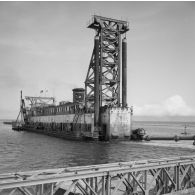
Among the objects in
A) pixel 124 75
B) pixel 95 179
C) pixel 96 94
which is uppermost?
pixel 124 75

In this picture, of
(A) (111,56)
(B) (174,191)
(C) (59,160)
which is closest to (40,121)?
(A) (111,56)

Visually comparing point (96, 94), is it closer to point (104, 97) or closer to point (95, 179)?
point (104, 97)

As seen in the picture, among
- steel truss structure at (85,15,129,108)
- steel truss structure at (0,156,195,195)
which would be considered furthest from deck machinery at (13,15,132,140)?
steel truss structure at (0,156,195,195)

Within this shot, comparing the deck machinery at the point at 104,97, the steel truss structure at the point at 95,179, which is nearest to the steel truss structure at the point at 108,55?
the deck machinery at the point at 104,97

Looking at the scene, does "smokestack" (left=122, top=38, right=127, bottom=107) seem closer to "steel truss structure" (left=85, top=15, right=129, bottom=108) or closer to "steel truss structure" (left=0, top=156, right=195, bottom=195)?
"steel truss structure" (left=85, top=15, right=129, bottom=108)

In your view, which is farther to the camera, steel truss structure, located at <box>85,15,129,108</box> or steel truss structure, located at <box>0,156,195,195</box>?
steel truss structure, located at <box>85,15,129,108</box>

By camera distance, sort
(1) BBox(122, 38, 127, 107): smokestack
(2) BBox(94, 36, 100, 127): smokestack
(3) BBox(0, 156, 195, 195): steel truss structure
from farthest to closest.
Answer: (1) BBox(122, 38, 127, 107): smokestack
(2) BBox(94, 36, 100, 127): smokestack
(3) BBox(0, 156, 195, 195): steel truss structure

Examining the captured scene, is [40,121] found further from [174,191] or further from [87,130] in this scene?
[174,191]

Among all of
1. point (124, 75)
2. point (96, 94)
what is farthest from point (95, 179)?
point (124, 75)

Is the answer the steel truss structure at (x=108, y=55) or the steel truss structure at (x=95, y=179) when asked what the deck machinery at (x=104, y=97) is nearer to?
the steel truss structure at (x=108, y=55)

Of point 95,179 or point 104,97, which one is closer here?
point 95,179

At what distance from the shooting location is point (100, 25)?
213 ft

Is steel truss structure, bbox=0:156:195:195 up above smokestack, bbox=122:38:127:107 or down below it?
below

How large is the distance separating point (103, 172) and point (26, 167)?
22.7 m
